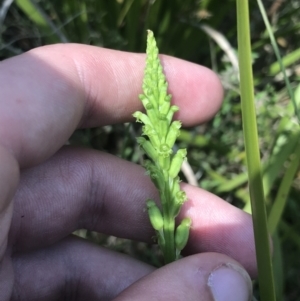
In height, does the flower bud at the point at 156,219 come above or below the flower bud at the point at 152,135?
below

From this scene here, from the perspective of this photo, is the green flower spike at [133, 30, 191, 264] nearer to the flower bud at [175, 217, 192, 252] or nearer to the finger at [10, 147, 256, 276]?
the flower bud at [175, 217, 192, 252]

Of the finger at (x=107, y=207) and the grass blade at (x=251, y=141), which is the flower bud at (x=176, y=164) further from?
the finger at (x=107, y=207)

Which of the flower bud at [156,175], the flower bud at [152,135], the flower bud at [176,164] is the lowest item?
the flower bud at [156,175]

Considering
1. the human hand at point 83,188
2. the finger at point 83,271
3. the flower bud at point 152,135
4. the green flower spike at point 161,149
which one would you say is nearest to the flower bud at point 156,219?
the green flower spike at point 161,149

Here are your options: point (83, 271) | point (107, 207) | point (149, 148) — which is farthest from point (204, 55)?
point (149, 148)

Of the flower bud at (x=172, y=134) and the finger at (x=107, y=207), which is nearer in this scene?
the flower bud at (x=172, y=134)

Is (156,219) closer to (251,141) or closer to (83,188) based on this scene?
(251,141)

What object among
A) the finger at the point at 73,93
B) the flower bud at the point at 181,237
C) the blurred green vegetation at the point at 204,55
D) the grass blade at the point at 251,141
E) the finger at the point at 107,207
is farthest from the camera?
the blurred green vegetation at the point at 204,55

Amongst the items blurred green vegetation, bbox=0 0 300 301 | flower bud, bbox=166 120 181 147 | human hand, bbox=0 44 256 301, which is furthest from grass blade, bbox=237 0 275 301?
blurred green vegetation, bbox=0 0 300 301
